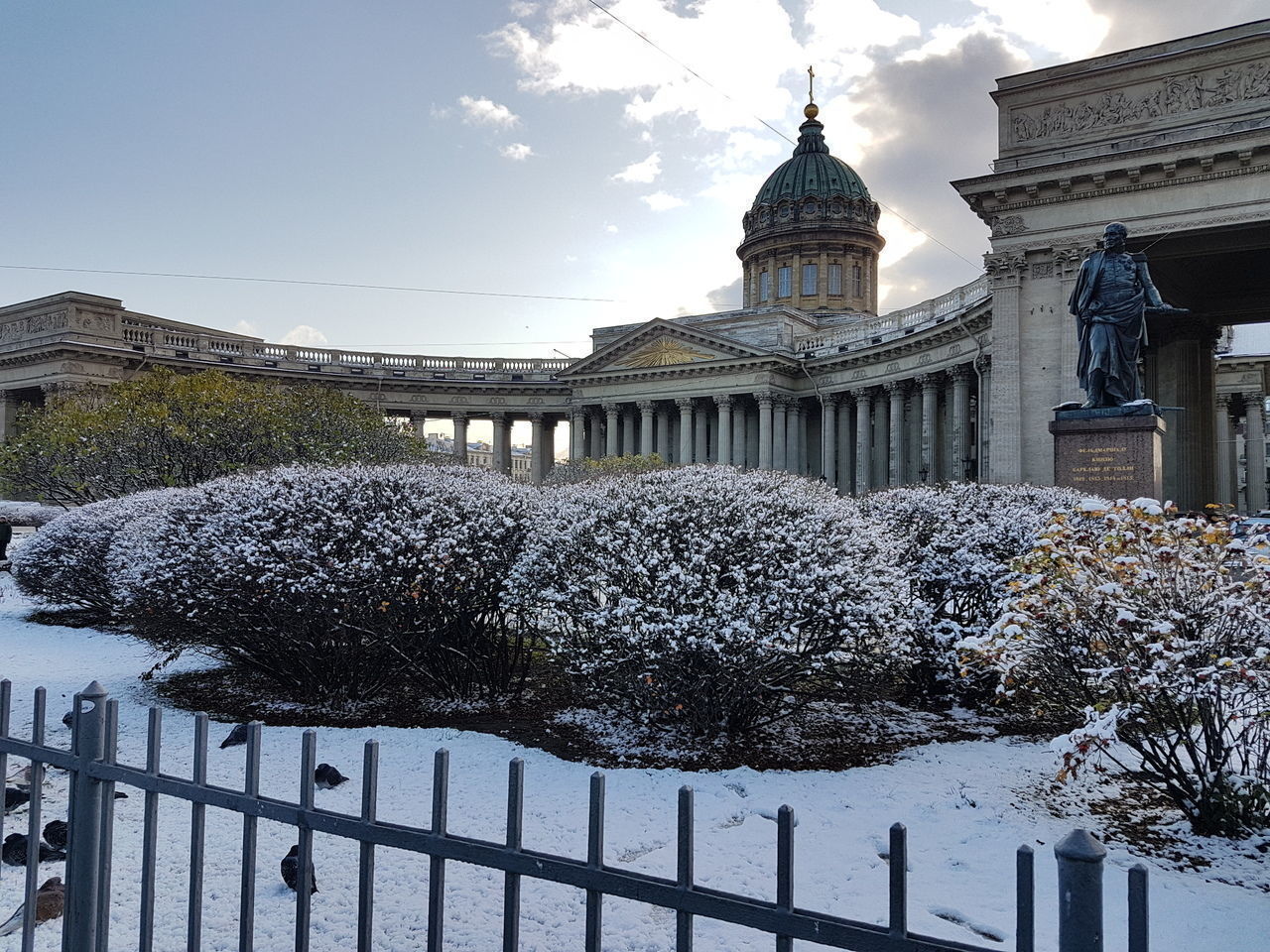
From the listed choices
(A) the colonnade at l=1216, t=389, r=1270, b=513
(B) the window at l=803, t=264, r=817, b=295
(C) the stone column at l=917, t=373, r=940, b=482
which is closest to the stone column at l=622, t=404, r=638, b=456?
(B) the window at l=803, t=264, r=817, b=295

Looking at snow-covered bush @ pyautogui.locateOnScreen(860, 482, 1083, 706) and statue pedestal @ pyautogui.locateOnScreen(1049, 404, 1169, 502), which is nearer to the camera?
snow-covered bush @ pyautogui.locateOnScreen(860, 482, 1083, 706)

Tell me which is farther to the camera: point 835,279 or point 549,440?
point 835,279

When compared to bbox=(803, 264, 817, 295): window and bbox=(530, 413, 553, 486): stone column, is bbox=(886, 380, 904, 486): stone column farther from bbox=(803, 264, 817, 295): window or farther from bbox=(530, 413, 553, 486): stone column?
bbox=(530, 413, 553, 486): stone column

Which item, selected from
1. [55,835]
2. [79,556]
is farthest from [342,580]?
[79,556]

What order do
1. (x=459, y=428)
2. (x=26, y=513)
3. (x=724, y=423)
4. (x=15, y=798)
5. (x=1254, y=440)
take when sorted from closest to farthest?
(x=15, y=798) < (x=26, y=513) < (x=724, y=423) < (x=1254, y=440) < (x=459, y=428)

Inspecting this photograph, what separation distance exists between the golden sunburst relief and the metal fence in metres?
51.9

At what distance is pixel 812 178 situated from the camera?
234 ft

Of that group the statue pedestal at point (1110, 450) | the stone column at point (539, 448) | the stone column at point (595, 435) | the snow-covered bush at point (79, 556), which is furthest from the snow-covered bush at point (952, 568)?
the stone column at point (539, 448)

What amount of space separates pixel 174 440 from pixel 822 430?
39.1 metres

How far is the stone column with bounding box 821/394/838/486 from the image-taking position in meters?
51.0

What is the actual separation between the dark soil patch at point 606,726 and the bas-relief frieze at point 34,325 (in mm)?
46921

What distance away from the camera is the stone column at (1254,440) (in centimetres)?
5181

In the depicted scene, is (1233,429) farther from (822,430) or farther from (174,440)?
(174,440)

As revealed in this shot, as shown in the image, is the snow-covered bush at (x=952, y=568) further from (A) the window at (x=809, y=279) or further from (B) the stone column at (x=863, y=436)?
(A) the window at (x=809, y=279)
